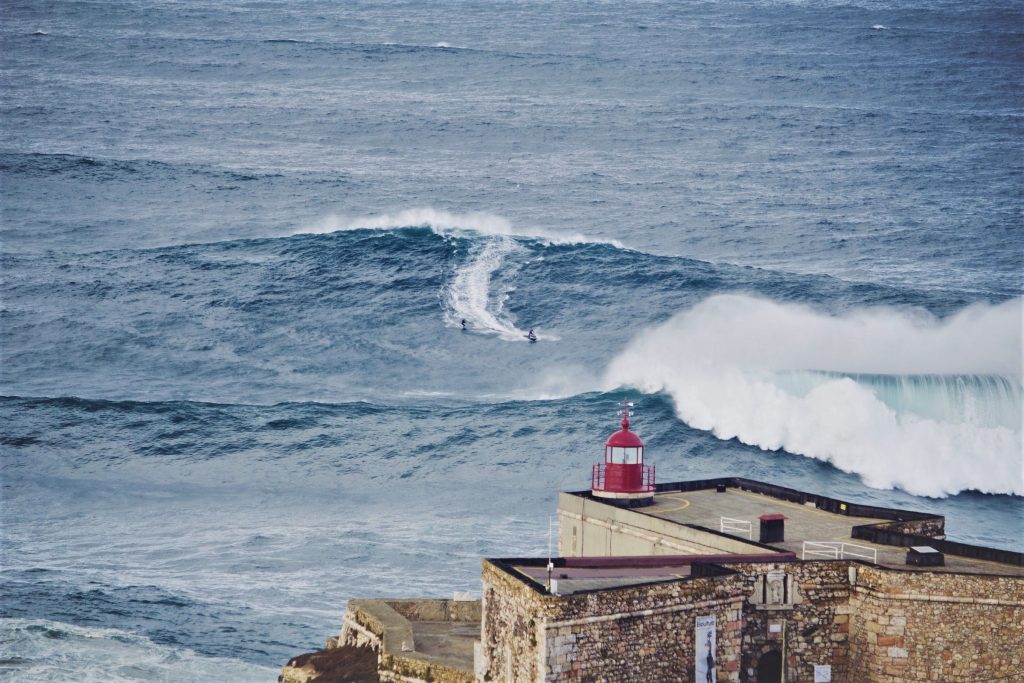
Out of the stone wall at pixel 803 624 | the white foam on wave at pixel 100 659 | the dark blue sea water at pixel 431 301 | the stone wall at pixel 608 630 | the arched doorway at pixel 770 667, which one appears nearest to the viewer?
the stone wall at pixel 608 630

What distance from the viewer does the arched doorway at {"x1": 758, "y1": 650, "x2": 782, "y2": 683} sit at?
18.8m

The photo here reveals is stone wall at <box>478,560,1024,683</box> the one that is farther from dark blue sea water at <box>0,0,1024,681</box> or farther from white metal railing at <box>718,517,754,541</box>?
dark blue sea water at <box>0,0,1024,681</box>

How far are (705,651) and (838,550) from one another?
8.89 feet

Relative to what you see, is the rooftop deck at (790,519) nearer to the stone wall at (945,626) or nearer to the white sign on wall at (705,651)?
the stone wall at (945,626)

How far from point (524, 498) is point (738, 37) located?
72.6 metres

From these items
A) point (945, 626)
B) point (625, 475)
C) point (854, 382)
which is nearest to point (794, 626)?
point (945, 626)

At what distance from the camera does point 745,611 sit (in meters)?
18.5

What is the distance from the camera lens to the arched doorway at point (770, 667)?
18766mm

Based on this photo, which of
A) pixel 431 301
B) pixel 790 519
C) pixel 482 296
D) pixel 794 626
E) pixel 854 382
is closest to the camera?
pixel 794 626

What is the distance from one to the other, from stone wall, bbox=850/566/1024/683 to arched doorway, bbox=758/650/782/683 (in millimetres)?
1077

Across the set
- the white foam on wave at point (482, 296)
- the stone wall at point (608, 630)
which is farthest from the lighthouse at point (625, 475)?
the white foam on wave at point (482, 296)

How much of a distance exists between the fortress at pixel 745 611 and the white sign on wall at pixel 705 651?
1cm

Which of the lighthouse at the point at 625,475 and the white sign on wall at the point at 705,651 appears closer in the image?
the white sign on wall at the point at 705,651

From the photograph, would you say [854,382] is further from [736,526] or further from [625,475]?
[736,526]
